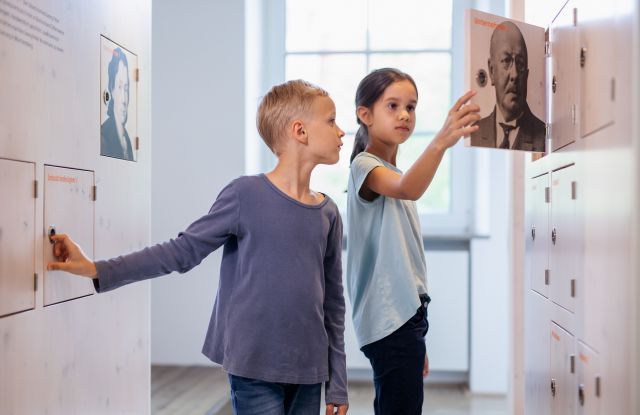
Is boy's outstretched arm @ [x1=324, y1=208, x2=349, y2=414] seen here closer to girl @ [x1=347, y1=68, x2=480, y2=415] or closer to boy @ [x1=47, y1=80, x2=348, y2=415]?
boy @ [x1=47, y1=80, x2=348, y2=415]

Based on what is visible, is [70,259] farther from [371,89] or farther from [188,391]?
[188,391]

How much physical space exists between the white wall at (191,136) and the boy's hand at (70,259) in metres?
2.26

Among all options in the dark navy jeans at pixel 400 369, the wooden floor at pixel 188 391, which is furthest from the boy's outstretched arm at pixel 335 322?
the wooden floor at pixel 188 391

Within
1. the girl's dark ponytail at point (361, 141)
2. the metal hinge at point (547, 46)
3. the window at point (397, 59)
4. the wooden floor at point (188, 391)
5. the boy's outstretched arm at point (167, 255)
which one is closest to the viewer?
the boy's outstretched arm at point (167, 255)

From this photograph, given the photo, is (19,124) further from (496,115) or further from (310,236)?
(496,115)

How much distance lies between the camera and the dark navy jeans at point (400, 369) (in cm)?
181

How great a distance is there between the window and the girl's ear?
7.04 feet

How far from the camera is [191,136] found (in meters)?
4.02

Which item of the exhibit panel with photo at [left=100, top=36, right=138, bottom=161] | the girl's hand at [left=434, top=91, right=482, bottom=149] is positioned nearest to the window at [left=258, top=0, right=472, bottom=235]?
the exhibit panel with photo at [left=100, top=36, right=138, bottom=161]

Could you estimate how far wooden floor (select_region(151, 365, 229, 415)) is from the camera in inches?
127

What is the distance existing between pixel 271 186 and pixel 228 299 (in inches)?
10.1

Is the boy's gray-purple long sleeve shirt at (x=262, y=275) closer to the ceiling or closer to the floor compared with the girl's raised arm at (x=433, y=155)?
closer to the floor

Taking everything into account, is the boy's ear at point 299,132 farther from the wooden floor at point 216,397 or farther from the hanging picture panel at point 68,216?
the wooden floor at point 216,397

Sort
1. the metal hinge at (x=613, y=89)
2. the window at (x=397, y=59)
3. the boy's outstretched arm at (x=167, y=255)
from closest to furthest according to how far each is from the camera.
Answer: the metal hinge at (x=613, y=89), the boy's outstretched arm at (x=167, y=255), the window at (x=397, y=59)
